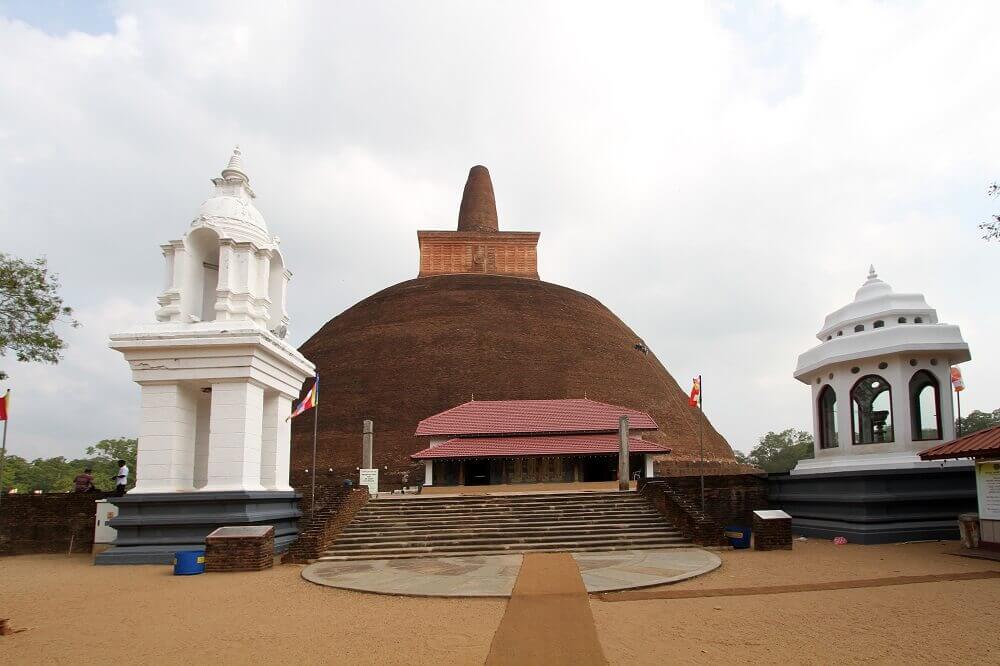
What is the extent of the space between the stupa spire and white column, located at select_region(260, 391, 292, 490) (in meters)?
32.5

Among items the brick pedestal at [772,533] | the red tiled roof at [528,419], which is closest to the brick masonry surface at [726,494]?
the brick pedestal at [772,533]

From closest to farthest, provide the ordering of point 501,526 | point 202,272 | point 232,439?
point 232,439 < point 501,526 < point 202,272

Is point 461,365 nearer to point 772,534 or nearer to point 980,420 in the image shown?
point 772,534

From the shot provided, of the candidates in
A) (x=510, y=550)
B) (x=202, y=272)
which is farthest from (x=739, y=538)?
(x=202, y=272)

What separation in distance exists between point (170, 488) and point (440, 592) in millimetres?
7089

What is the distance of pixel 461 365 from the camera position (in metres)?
35.0

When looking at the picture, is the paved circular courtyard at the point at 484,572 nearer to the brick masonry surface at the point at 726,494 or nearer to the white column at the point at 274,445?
the white column at the point at 274,445

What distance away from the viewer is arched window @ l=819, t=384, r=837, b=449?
17625mm

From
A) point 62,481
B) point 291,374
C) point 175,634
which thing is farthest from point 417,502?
point 62,481

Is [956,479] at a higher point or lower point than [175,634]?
higher

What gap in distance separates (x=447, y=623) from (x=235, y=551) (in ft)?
18.9

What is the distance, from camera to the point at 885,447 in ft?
52.5

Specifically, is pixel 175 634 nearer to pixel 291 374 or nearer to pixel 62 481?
pixel 291 374

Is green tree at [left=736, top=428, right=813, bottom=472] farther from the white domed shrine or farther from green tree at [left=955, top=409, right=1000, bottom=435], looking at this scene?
the white domed shrine
